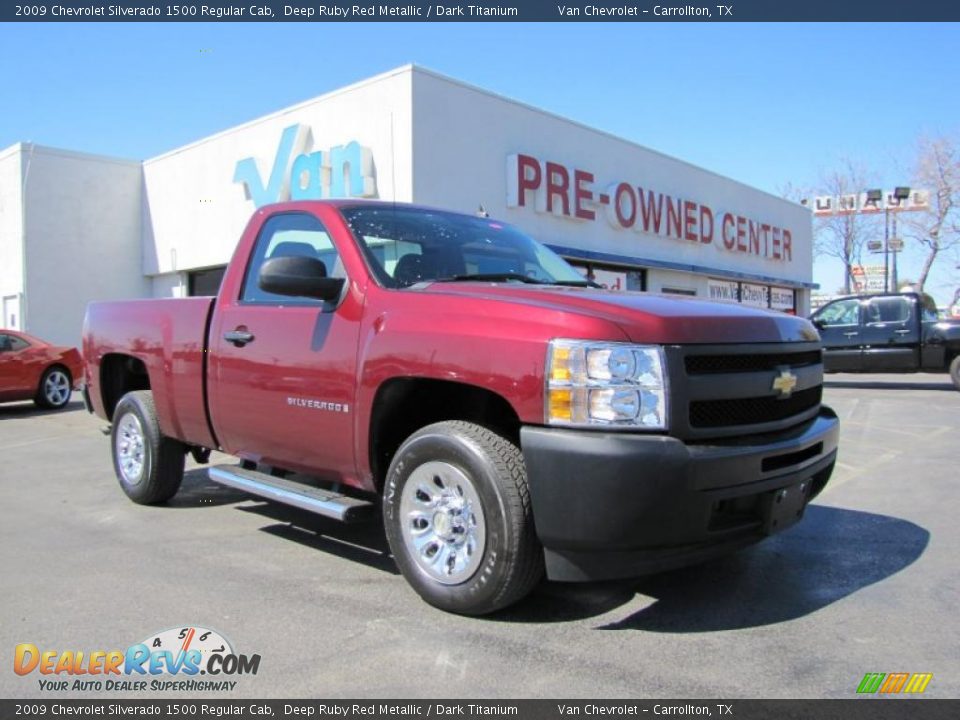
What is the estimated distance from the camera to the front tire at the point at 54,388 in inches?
498

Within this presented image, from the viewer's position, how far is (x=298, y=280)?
3877 mm

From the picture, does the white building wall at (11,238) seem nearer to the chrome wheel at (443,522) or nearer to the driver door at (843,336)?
the driver door at (843,336)

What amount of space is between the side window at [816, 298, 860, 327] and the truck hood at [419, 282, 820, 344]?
1300cm

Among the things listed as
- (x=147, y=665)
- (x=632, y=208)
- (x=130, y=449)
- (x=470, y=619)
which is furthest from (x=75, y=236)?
(x=470, y=619)

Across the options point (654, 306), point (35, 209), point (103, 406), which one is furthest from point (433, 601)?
point (35, 209)

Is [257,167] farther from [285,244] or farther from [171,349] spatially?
[285,244]

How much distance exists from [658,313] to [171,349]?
3.50 m

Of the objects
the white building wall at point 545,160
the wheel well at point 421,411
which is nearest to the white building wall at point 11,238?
the white building wall at point 545,160

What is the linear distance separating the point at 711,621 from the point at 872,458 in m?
5.00

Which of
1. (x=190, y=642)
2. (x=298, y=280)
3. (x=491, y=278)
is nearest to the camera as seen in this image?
(x=190, y=642)

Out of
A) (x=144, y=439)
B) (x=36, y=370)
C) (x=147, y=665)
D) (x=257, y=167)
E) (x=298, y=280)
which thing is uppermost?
(x=257, y=167)

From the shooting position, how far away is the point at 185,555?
14.9ft

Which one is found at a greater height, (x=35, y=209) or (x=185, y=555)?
(x=35, y=209)

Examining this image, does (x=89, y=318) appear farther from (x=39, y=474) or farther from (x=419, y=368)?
(x=419, y=368)
